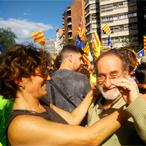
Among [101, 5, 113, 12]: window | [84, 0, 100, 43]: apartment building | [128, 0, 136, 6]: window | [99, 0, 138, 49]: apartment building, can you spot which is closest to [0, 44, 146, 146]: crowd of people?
[99, 0, 138, 49]: apartment building

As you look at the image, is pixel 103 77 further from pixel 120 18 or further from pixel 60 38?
pixel 60 38

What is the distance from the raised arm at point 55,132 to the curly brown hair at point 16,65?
1.32ft

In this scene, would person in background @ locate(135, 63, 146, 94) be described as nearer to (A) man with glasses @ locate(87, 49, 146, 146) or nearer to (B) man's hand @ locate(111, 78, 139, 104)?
(A) man with glasses @ locate(87, 49, 146, 146)

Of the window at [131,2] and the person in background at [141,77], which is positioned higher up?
the window at [131,2]

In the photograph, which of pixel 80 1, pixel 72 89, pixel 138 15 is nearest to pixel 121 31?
pixel 138 15

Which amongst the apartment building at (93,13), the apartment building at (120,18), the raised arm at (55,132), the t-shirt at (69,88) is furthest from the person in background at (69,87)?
the apartment building at (93,13)

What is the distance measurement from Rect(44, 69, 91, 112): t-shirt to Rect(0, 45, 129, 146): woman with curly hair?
82 cm

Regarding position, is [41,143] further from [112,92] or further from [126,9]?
[126,9]

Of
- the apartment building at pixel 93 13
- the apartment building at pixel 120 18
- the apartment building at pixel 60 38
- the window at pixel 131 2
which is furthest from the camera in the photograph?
the apartment building at pixel 60 38

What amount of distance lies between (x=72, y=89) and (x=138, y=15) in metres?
44.9

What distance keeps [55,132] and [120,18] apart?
46.8 metres

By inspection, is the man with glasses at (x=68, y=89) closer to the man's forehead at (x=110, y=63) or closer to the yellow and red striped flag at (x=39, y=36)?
the man's forehead at (x=110, y=63)

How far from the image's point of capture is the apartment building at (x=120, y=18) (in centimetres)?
4206

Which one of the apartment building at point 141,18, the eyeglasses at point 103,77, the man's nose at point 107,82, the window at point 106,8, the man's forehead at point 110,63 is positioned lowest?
the man's nose at point 107,82
